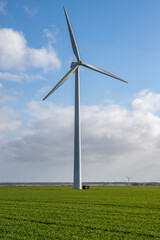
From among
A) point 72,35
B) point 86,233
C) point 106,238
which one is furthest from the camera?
point 72,35

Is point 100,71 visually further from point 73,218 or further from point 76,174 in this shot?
point 73,218

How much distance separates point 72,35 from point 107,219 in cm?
4882

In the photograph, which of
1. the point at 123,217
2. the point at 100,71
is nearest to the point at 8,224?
the point at 123,217

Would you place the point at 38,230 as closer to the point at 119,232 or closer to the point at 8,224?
the point at 8,224

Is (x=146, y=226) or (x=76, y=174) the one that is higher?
(x=76, y=174)

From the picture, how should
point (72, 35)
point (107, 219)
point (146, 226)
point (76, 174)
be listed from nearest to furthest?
point (146, 226), point (107, 219), point (76, 174), point (72, 35)

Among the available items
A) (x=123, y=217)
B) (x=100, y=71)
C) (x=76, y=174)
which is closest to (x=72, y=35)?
(x=100, y=71)

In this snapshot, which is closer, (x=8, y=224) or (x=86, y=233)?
(x=86, y=233)

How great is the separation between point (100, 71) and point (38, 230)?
4949 centimetres

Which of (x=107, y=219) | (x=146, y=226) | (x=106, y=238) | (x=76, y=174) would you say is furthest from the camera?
(x=76, y=174)

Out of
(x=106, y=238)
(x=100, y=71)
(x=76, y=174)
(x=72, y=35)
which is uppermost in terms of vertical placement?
(x=72, y=35)

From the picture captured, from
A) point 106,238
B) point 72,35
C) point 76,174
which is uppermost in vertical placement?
point 72,35

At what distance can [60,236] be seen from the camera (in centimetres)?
1103

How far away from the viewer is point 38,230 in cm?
1217
